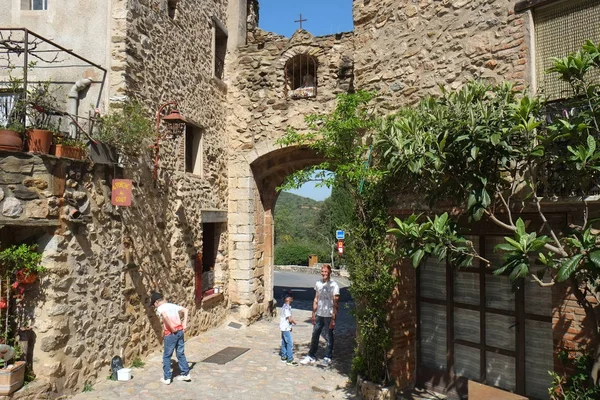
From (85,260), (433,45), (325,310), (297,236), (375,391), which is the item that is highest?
(433,45)

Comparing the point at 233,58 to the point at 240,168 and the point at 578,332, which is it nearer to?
the point at 240,168

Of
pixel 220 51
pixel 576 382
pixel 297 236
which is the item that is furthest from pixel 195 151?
pixel 297 236

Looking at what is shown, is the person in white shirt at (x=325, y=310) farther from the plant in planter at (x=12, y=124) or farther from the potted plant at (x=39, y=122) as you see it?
the plant in planter at (x=12, y=124)

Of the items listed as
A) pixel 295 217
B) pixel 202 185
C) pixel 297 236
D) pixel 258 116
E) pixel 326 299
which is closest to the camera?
pixel 326 299

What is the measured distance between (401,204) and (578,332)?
231cm

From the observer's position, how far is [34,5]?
6.79 meters

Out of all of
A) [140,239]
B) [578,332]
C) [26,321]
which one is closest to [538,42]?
[578,332]

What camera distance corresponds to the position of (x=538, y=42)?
4.77 metres

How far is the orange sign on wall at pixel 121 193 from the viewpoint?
6105 mm

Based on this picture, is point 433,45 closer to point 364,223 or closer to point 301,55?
point 364,223

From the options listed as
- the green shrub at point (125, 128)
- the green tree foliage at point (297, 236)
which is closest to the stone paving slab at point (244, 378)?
the green shrub at point (125, 128)

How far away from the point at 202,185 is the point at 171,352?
381 cm

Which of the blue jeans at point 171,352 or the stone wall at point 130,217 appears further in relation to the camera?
the blue jeans at point 171,352

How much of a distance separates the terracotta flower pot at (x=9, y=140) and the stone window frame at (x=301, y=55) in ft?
19.8
